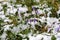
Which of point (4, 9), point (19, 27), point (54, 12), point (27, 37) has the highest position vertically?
point (4, 9)

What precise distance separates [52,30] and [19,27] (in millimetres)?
474

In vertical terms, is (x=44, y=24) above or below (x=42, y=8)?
below

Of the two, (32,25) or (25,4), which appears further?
(25,4)

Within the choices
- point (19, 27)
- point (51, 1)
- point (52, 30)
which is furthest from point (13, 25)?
point (51, 1)

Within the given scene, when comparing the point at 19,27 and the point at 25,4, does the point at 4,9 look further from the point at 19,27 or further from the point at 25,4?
the point at 19,27

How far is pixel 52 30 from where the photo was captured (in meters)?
2.91

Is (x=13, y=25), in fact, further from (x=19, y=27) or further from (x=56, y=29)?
(x=56, y=29)

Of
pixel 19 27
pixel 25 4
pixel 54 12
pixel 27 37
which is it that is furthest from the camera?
pixel 25 4

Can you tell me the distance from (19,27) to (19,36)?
24 cm

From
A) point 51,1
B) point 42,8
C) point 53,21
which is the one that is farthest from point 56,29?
point 51,1

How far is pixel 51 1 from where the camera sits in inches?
149

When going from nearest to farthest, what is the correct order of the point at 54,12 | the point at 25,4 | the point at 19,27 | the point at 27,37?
1. the point at 27,37
2. the point at 19,27
3. the point at 54,12
4. the point at 25,4

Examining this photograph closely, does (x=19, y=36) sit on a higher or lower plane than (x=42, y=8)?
lower

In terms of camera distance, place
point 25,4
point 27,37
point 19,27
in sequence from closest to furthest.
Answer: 1. point 27,37
2. point 19,27
3. point 25,4
